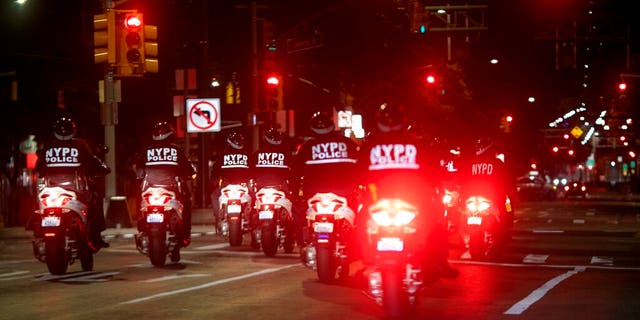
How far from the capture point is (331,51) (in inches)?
2051

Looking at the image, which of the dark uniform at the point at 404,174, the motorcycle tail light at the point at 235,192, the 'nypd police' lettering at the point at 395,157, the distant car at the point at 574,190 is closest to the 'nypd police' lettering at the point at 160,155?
the motorcycle tail light at the point at 235,192

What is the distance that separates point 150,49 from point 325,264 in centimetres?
1180

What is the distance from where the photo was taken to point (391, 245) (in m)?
10.8

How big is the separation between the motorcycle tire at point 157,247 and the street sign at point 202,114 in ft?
43.0

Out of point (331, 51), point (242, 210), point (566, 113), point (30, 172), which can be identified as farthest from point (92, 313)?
point (566, 113)

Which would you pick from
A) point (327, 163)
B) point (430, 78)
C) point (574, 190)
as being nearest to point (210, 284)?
point (327, 163)

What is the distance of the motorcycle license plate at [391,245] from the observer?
1075 cm

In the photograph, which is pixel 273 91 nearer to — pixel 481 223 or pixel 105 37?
pixel 105 37

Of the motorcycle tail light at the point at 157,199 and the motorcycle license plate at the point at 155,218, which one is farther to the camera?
the motorcycle tail light at the point at 157,199

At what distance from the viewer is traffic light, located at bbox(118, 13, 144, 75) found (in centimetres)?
2441

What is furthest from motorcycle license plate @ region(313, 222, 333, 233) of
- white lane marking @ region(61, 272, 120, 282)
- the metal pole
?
the metal pole

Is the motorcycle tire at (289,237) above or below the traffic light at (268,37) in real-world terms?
below

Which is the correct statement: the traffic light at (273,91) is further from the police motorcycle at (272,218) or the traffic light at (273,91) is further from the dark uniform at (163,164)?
the dark uniform at (163,164)

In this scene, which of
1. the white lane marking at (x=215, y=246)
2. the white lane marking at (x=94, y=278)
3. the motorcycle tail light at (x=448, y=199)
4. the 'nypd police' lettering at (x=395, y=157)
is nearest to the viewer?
the 'nypd police' lettering at (x=395, y=157)
